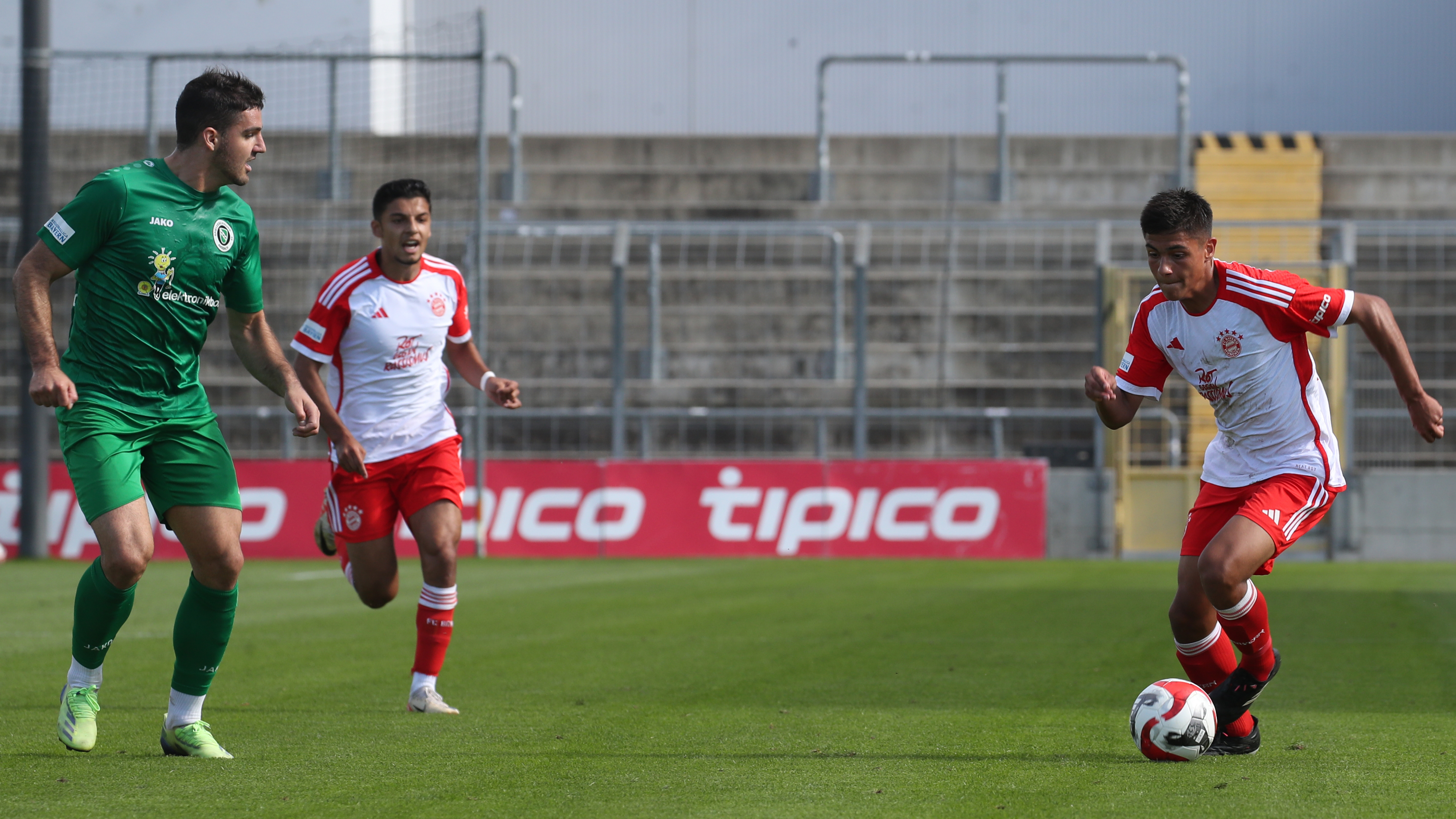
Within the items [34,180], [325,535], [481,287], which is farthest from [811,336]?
[325,535]

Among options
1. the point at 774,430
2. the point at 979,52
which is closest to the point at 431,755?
the point at 774,430

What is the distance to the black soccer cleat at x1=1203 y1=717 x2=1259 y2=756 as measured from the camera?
5535 millimetres

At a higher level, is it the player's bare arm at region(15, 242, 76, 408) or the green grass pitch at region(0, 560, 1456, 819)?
the player's bare arm at region(15, 242, 76, 408)

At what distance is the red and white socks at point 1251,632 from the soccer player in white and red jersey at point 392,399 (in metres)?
2.92

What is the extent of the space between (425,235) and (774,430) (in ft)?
42.5

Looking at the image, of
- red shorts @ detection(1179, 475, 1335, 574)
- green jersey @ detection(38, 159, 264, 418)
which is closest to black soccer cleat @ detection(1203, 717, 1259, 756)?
red shorts @ detection(1179, 475, 1335, 574)

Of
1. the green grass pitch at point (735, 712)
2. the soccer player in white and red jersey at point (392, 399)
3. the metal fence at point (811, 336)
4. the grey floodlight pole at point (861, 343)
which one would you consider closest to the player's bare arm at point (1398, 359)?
the green grass pitch at point (735, 712)

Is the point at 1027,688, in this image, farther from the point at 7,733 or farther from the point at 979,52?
the point at 979,52

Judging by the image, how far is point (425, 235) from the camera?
707cm

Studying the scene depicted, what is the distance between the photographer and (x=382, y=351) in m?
7.19

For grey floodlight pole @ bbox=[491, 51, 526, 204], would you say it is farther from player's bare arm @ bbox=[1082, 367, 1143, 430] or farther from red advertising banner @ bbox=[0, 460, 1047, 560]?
player's bare arm @ bbox=[1082, 367, 1143, 430]

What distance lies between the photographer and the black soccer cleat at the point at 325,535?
23.9ft

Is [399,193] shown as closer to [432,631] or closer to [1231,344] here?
[432,631]

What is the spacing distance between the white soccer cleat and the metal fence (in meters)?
12.4
